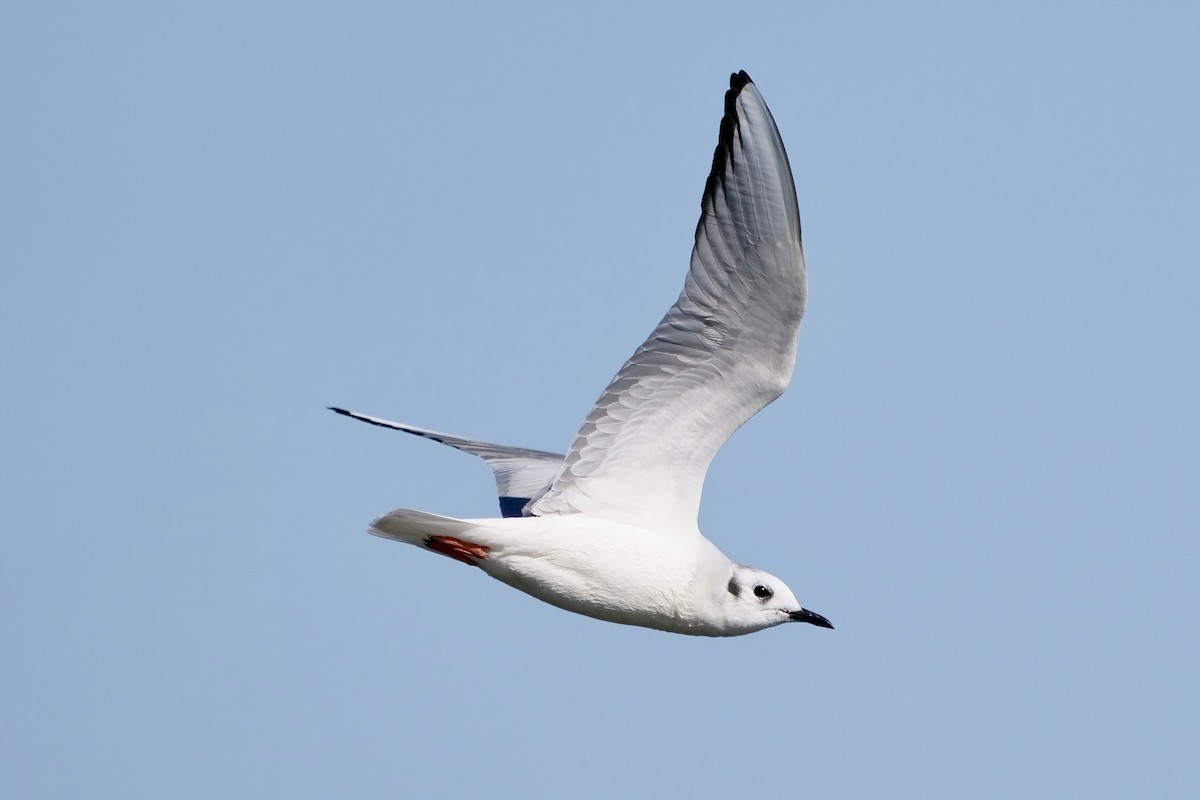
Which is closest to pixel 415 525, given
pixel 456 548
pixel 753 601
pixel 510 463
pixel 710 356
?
pixel 456 548

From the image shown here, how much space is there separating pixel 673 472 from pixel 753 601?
2.80 feet

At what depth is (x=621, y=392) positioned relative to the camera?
8.56m

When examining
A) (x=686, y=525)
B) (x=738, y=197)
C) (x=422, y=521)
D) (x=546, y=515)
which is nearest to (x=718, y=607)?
(x=686, y=525)

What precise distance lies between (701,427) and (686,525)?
0.56 meters

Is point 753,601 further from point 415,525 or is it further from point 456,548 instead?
point 415,525

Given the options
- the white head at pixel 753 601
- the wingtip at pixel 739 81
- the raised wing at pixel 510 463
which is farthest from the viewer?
the raised wing at pixel 510 463

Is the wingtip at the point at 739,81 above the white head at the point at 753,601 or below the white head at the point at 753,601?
above

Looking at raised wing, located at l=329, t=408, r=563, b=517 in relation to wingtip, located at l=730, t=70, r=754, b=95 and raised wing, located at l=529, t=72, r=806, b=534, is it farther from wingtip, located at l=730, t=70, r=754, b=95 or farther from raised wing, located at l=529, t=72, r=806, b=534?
wingtip, located at l=730, t=70, r=754, b=95

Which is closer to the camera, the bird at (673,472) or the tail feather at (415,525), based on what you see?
the bird at (673,472)

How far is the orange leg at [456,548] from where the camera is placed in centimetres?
850

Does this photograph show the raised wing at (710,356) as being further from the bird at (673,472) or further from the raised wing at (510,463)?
the raised wing at (510,463)

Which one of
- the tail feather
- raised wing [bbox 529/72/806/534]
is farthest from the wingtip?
the tail feather

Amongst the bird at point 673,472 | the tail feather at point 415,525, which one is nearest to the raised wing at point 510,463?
the bird at point 673,472

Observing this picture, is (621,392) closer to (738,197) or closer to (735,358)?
(735,358)
